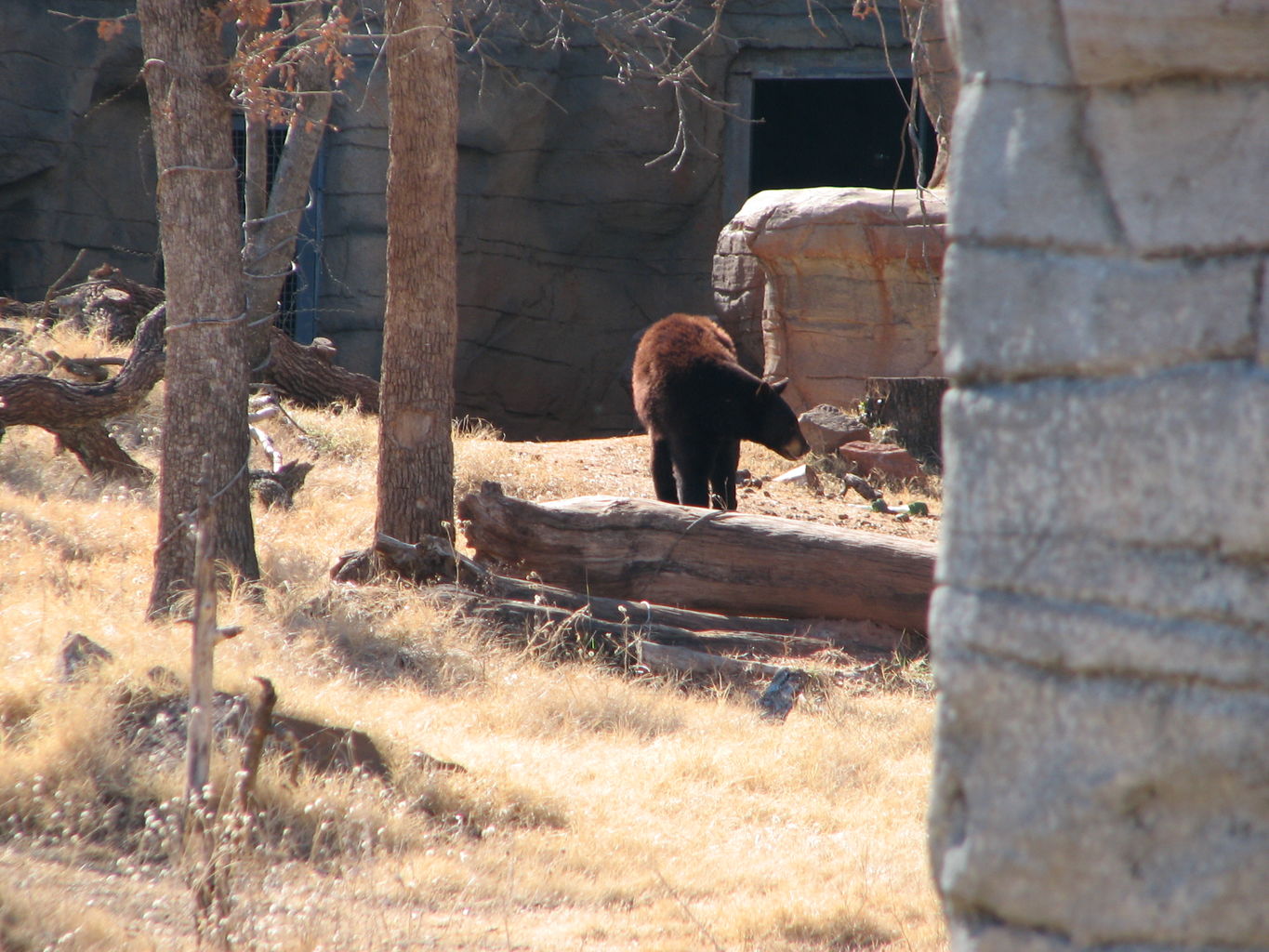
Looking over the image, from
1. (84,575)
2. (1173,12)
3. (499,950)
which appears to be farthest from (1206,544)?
(84,575)

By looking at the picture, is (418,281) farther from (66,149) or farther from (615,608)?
(66,149)

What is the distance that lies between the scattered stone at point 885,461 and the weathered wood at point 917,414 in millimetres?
572

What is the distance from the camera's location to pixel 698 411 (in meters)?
8.32

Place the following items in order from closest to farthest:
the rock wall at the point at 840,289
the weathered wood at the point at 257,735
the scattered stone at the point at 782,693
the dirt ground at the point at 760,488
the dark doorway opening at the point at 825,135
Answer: the weathered wood at the point at 257,735 → the scattered stone at the point at 782,693 → the dirt ground at the point at 760,488 → the rock wall at the point at 840,289 → the dark doorway opening at the point at 825,135

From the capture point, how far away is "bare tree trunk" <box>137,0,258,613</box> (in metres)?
5.54

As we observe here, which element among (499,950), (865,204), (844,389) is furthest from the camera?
(844,389)

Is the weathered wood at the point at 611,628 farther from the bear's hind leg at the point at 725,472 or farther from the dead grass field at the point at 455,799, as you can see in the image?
the bear's hind leg at the point at 725,472

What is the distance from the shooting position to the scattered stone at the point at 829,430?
1080 cm

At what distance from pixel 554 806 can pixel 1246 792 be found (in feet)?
10.3

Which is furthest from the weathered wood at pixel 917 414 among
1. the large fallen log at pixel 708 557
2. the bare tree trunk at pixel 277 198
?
the bare tree trunk at pixel 277 198

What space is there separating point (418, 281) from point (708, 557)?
2.12 metres

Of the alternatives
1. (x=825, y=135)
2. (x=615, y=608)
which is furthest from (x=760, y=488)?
(x=825, y=135)

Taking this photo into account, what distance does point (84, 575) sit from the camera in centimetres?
650

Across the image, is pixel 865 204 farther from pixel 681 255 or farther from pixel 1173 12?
pixel 1173 12
